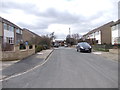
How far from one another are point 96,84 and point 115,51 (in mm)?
16918

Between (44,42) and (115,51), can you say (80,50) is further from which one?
(44,42)

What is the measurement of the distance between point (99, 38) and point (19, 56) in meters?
45.1

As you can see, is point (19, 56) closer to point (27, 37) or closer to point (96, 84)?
point (96, 84)

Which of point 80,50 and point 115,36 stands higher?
point 115,36

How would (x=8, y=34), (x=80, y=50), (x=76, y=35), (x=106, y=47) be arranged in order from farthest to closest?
1. (x=76, y=35)
2. (x=8, y=34)
3. (x=106, y=47)
4. (x=80, y=50)

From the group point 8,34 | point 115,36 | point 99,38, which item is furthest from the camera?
point 99,38

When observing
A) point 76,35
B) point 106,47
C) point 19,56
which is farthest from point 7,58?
point 76,35

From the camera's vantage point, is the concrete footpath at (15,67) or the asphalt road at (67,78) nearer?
the asphalt road at (67,78)

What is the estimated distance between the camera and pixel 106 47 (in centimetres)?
3020

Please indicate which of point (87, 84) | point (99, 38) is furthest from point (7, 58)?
point (99, 38)

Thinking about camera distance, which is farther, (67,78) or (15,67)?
(15,67)

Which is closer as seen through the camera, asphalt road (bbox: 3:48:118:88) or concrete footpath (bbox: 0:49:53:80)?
asphalt road (bbox: 3:48:118:88)

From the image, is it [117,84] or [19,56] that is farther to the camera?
[19,56]

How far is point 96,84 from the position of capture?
6516 mm
